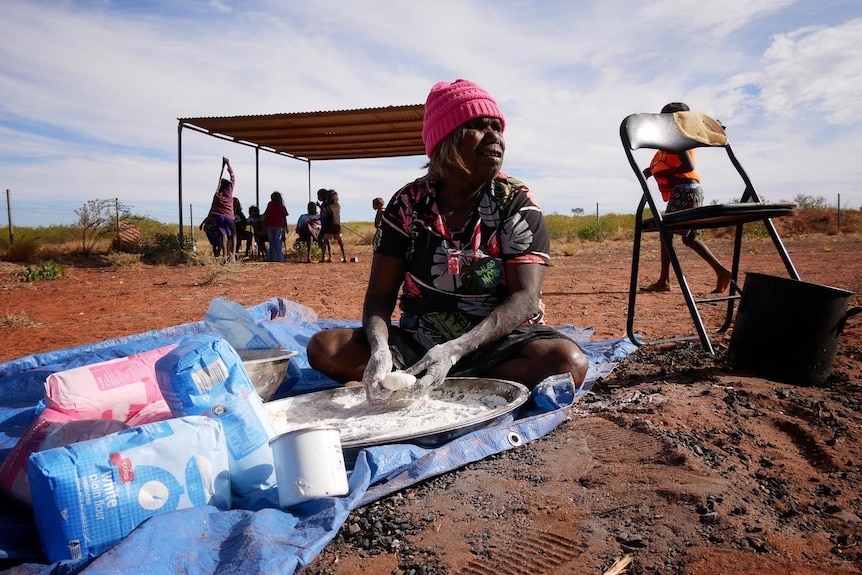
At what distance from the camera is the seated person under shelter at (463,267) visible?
2.34 metres

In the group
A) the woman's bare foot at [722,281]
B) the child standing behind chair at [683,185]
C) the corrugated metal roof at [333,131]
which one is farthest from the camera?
the corrugated metal roof at [333,131]

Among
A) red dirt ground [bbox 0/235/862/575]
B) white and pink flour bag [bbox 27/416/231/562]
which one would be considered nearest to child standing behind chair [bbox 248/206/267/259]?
red dirt ground [bbox 0/235/862/575]

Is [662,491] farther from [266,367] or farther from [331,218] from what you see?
[331,218]

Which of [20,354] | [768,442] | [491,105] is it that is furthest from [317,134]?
[768,442]

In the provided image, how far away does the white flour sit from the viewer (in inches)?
81.1

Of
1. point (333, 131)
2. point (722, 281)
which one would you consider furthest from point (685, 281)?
point (333, 131)

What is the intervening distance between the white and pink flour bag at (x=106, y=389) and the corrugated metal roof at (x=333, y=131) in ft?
25.8

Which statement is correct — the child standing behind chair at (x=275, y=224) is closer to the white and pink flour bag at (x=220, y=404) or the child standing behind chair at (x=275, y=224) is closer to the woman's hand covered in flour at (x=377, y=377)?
the woman's hand covered in flour at (x=377, y=377)

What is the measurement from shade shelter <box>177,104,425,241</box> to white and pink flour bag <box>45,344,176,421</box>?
7.80 metres

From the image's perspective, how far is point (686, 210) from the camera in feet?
8.50

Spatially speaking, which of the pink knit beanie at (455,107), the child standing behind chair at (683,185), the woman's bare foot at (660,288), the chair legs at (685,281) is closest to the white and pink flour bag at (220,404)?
the pink knit beanie at (455,107)

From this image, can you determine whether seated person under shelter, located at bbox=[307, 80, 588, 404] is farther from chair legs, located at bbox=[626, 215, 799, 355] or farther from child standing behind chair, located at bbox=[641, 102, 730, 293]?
child standing behind chair, located at bbox=[641, 102, 730, 293]

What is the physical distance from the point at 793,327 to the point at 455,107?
1.66 m

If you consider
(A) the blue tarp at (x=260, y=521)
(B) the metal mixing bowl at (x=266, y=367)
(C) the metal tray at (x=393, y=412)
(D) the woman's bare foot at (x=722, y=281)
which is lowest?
(A) the blue tarp at (x=260, y=521)
